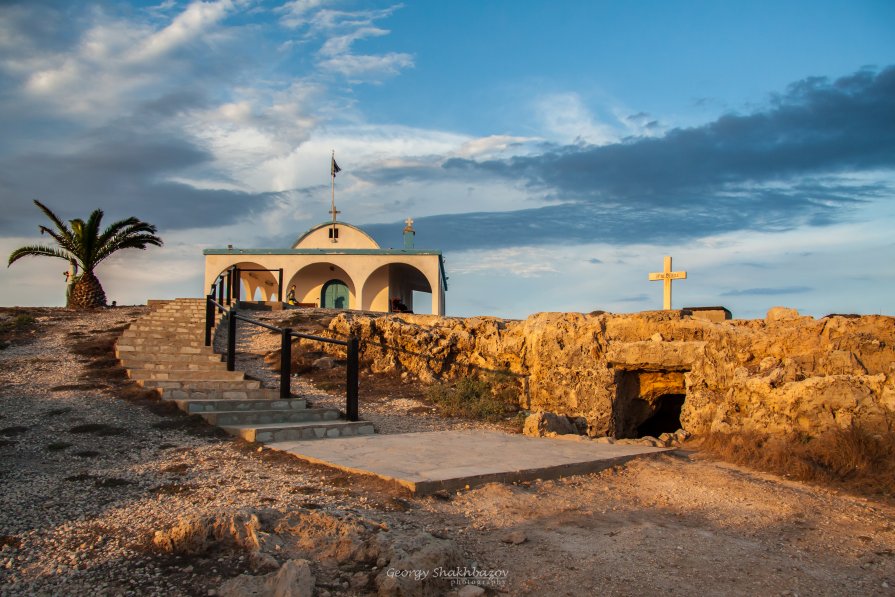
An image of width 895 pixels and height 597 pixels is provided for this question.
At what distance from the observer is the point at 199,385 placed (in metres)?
9.88

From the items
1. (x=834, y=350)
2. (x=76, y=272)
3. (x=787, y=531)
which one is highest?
(x=76, y=272)

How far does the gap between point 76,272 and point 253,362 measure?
1307 cm

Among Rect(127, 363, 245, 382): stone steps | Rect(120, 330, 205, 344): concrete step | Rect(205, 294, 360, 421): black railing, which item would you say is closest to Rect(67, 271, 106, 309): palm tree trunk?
Rect(120, 330, 205, 344): concrete step

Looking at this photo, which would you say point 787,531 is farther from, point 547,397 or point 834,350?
point 547,397

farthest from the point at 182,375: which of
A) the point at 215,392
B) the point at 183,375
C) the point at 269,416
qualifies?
the point at 269,416

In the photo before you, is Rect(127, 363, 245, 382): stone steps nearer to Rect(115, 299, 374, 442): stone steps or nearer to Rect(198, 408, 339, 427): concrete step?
Rect(115, 299, 374, 442): stone steps

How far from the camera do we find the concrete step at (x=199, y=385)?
9.63m

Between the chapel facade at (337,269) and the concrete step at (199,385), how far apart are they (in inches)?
581

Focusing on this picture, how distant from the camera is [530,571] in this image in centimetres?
380

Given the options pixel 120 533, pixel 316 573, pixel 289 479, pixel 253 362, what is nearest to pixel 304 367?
pixel 253 362

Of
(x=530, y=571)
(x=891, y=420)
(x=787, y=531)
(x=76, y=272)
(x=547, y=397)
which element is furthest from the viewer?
(x=76, y=272)

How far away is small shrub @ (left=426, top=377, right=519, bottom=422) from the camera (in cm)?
1052

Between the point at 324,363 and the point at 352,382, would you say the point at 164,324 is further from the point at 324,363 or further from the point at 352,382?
the point at 352,382

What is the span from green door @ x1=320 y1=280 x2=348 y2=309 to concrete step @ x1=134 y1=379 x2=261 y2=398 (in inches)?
718
